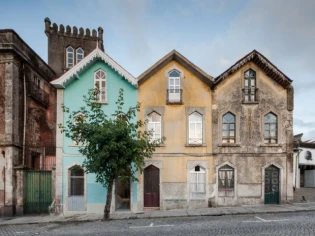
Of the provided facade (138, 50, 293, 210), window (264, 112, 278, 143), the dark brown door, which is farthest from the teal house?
window (264, 112, 278, 143)

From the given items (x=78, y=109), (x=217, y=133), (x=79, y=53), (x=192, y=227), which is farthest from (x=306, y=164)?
(x=79, y=53)

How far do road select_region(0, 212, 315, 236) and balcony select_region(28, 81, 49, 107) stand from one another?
363 inches

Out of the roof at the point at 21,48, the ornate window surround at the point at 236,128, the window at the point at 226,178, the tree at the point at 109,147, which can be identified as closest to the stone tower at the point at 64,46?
the roof at the point at 21,48

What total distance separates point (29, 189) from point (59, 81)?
23.4 feet

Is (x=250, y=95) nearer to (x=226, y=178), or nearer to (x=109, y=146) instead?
(x=226, y=178)

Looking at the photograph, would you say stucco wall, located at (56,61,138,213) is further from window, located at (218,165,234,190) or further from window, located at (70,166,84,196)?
window, located at (218,165,234,190)

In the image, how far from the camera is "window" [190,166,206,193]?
19.0 metres

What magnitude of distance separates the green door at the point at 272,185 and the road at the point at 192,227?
3327mm

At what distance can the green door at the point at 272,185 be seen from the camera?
19.1m

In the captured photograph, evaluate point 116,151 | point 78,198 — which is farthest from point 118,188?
point 116,151

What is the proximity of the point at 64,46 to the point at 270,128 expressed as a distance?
21.3 meters

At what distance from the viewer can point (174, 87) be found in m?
19.5

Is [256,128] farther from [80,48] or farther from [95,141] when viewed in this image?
[80,48]

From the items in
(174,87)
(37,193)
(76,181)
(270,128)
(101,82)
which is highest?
(101,82)
